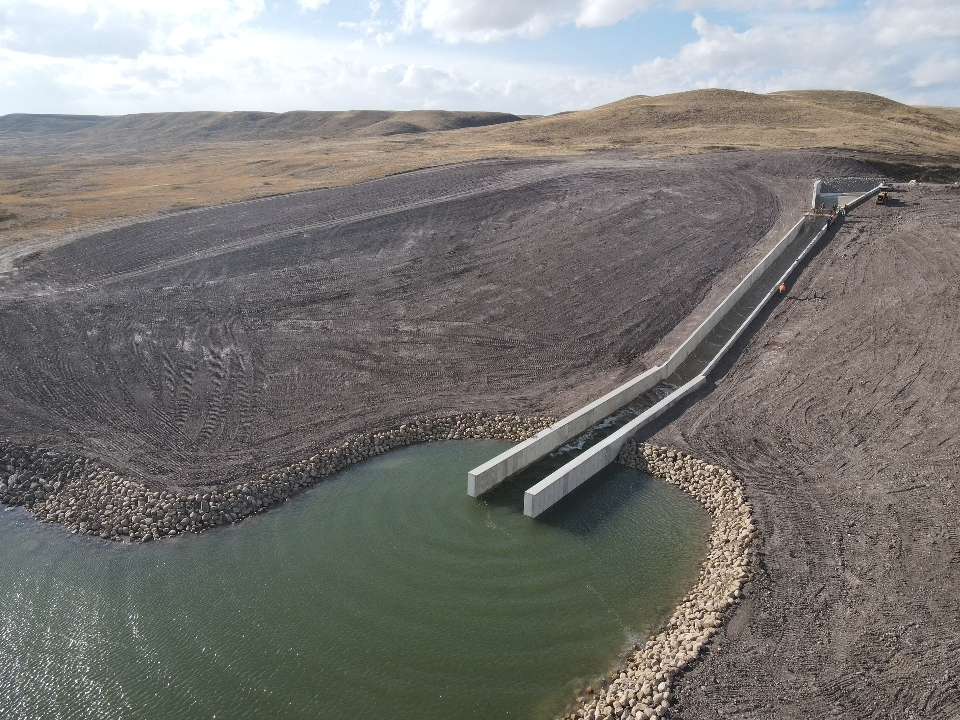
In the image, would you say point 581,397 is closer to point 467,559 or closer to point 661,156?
point 467,559

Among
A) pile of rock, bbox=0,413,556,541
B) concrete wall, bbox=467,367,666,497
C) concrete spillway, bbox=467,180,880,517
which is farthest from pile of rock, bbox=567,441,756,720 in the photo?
pile of rock, bbox=0,413,556,541

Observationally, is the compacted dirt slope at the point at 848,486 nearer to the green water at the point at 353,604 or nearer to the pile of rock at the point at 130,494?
the green water at the point at 353,604

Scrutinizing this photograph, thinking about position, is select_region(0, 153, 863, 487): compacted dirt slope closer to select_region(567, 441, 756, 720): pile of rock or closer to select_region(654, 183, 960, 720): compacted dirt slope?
select_region(567, 441, 756, 720): pile of rock

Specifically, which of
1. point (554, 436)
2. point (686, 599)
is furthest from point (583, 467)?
point (686, 599)

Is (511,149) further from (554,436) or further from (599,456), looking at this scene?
(599,456)

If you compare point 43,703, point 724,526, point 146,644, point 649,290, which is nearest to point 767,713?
point 724,526

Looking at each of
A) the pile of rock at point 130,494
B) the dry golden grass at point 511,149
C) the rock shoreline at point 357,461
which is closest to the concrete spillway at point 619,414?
the rock shoreline at point 357,461

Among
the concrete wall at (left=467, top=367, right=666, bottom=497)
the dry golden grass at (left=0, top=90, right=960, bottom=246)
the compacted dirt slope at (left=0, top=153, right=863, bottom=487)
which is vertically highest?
the dry golden grass at (left=0, top=90, right=960, bottom=246)
